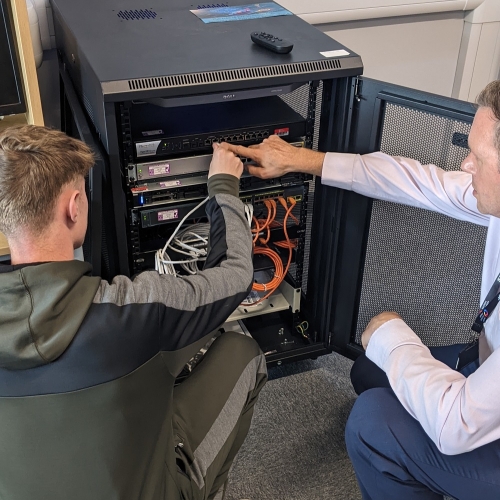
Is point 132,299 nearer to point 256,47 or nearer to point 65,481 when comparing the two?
point 65,481

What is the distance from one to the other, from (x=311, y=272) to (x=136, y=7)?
827 millimetres

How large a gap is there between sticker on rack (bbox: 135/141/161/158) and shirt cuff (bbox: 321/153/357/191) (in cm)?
38

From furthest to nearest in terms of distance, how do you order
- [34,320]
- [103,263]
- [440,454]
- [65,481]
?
1. [103,263]
2. [440,454]
3. [65,481]
4. [34,320]

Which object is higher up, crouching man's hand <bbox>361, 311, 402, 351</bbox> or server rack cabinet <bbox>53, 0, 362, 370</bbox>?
server rack cabinet <bbox>53, 0, 362, 370</bbox>

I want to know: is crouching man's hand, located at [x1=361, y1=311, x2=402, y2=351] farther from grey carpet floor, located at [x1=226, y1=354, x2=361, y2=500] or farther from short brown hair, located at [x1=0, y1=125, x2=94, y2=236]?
short brown hair, located at [x1=0, y1=125, x2=94, y2=236]

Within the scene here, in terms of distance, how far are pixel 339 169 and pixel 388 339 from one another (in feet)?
1.30

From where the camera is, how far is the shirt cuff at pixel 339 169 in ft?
4.47

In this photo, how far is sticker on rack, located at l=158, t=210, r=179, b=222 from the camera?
1.36 m

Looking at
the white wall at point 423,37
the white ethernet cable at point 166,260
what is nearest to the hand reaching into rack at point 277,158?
the white ethernet cable at point 166,260

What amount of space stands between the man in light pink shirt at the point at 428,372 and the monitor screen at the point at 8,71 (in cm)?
48

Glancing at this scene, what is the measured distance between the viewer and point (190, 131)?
1.31m

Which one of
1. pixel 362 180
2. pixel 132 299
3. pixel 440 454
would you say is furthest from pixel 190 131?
pixel 440 454

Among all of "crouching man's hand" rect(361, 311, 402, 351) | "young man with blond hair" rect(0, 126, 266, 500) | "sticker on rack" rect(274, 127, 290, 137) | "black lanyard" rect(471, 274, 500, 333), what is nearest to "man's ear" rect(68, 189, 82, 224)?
"young man with blond hair" rect(0, 126, 266, 500)

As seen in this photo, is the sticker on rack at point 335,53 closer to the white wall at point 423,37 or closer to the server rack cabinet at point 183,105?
the server rack cabinet at point 183,105
